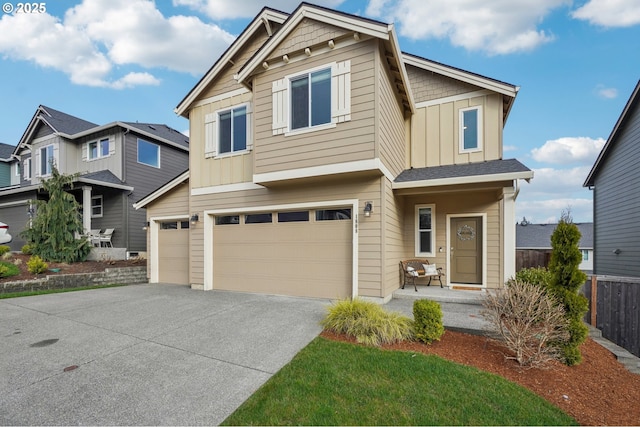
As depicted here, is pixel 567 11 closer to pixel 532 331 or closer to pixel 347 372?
pixel 532 331

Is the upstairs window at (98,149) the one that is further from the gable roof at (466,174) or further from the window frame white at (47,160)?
the gable roof at (466,174)

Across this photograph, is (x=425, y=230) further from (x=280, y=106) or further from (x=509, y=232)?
(x=280, y=106)

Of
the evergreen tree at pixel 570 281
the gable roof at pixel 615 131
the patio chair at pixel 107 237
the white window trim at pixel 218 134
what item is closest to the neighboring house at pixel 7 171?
the patio chair at pixel 107 237

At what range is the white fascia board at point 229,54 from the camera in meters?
8.20

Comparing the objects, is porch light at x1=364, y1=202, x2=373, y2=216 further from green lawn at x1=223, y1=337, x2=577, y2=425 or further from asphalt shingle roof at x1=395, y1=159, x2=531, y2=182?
green lawn at x1=223, y1=337, x2=577, y2=425

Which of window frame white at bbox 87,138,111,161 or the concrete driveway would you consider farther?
window frame white at bbox 87,138,111,161

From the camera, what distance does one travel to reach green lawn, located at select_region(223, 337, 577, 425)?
2.67 m

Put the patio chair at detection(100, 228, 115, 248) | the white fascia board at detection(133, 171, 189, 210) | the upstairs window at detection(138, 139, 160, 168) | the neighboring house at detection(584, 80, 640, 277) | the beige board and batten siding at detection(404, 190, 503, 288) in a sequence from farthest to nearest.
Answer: the upstairs window at detection(138, 139, 160, 168) < the patio chair at detection(100, 228, 115, 248) < the neighboring house at detection(584, 80, 640, 277) < the white fascia board at detection(133, 171, 189, 210) < the beige board and batten siding at detection(404, 190, 503, 288)

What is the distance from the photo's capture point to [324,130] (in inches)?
264

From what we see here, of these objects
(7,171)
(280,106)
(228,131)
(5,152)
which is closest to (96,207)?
(228,131)

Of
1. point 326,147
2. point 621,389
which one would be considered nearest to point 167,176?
point 326,147

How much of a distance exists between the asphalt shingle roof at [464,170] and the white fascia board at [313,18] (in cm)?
337

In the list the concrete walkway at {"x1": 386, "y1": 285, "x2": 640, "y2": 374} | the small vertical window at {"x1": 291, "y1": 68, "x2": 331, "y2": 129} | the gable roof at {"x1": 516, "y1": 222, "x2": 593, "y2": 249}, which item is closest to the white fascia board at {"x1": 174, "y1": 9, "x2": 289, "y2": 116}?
the small vertical window at {"x1": 291, "y1": 68, "x2": 331, "y2": 129}

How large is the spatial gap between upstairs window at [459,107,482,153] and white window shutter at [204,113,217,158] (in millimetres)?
7403
